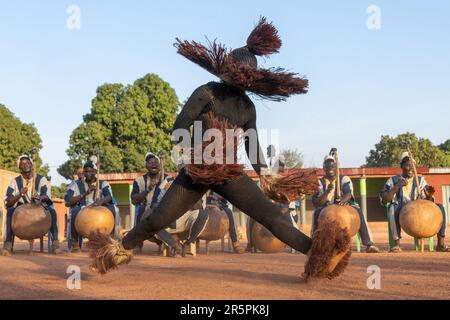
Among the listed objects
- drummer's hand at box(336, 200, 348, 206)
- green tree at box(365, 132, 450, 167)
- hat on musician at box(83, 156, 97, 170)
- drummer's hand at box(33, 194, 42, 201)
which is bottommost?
drummer's hand at box(336, 200, 348, 206)

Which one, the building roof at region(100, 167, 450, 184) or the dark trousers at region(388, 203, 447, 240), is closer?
the dark trousers at region(388, 203, 447, 240)

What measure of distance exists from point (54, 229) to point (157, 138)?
88.8 feet

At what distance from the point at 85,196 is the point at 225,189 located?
807 cm

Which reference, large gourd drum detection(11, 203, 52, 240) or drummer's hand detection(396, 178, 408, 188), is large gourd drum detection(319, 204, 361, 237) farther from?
large gourd drum detection(11, 203, 52, 240)

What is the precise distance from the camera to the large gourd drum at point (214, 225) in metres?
12.4

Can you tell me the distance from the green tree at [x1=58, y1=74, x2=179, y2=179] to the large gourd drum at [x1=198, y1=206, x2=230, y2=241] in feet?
84.1

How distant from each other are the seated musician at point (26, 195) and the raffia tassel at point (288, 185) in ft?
24.8

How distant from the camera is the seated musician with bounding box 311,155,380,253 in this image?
11.8 meters

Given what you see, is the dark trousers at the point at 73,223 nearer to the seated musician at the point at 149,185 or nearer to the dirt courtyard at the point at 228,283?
the seated musician at the point at 149,185

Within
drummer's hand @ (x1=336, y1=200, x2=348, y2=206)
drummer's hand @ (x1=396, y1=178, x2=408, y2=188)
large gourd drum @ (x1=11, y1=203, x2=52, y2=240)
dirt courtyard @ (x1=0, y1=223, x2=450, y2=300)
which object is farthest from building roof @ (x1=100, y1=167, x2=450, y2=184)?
dirt courtyard @ (x1=0, y1=223, x2=450, y2=300)

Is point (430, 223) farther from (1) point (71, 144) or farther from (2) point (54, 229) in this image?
(1) point (71, 144)

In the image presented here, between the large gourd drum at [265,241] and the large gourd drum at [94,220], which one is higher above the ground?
the large gourd drum at [94,220]

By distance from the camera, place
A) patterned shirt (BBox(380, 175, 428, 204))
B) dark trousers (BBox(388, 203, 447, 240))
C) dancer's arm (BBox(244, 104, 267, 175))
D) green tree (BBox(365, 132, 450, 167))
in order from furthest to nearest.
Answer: green tree (BBox(365, 132, 450, 167)) < patterned shirt (BBox(380, 175, 428, 204)) < dark trousers (BBox(388, 203, 447, 240)) < dancer's arm (BBox(244, 104, 267, 175))

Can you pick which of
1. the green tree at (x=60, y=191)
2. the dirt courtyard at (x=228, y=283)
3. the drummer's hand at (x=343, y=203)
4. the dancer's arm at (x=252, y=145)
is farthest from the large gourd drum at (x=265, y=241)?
the green tree at (x=60, y=191)
